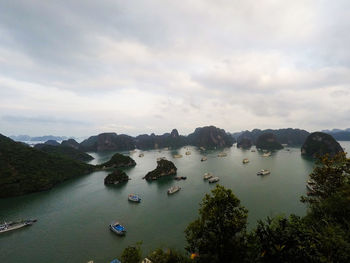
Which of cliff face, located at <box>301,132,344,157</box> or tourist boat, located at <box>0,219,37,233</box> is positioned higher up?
cliff face, located at <box>301,132,344,157</box>

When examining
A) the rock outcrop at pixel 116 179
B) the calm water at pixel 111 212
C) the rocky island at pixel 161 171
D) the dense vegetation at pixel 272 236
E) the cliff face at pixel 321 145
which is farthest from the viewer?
the cliff face at pixel 321 145

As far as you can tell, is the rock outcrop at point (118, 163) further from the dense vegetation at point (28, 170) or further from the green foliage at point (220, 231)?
the green foliage at point (220, 231)

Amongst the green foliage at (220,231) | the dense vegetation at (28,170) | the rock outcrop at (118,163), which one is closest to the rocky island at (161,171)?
the rock outcrop at (118,163)

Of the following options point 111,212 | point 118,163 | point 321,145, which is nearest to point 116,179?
point 111,212

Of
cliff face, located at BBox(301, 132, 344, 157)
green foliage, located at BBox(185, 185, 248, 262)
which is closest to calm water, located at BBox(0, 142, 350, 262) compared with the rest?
green foliage, located at BBox(185, 185, 248, 262)

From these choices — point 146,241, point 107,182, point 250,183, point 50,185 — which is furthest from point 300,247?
point 50,185

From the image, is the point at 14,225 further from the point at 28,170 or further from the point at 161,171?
the point at 161,171

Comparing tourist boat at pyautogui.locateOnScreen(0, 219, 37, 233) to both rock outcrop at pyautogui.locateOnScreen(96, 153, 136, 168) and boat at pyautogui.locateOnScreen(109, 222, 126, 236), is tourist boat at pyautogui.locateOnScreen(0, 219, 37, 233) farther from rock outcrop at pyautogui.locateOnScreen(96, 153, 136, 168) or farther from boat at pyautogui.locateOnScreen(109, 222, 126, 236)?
rock outcrop at pyautogui.locateOnScreen(96, 153, 136, 168)
